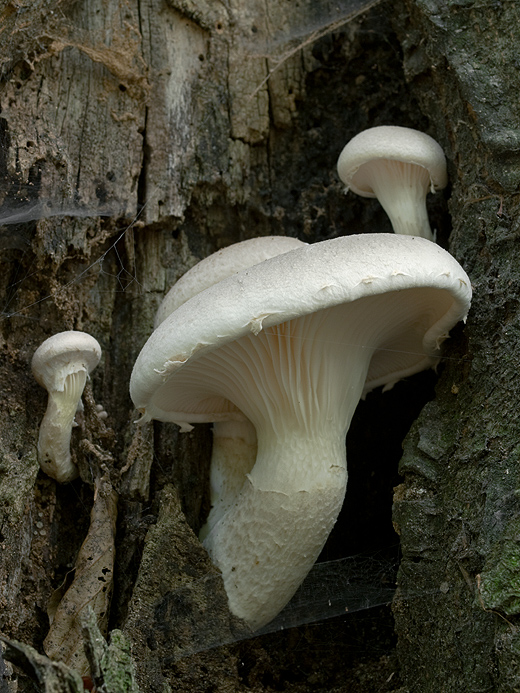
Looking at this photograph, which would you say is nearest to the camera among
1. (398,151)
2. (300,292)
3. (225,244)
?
(300,292)

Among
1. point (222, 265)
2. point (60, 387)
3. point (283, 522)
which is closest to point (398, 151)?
point (222, 265)

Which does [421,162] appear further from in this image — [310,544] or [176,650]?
[176,650]

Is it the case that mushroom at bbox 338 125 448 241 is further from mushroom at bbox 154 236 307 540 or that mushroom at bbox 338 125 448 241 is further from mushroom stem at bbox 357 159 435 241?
mushroom at bbox 154 236 307 540

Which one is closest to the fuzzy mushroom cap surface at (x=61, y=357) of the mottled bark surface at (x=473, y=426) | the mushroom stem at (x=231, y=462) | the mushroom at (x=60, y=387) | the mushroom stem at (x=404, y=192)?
the mushroom at (x=60, y=387)

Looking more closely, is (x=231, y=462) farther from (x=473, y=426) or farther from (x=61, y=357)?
(x=473, y=426)

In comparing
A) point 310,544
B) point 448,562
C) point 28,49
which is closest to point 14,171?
point 28,49

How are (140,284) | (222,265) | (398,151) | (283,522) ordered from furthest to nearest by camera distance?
(140,284), (398,151), (222,265), (283,522)

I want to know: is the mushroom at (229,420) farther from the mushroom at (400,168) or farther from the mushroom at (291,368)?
the mushroom at (400,168)
